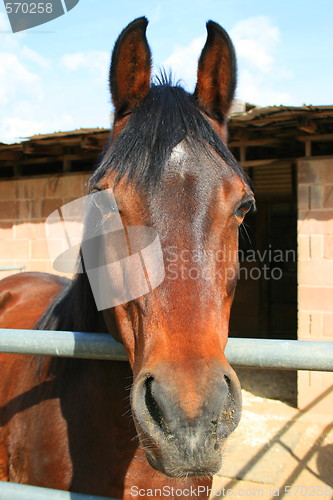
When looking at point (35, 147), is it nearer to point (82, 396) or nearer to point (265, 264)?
point (82, 396)

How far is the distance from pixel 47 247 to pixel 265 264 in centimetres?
524

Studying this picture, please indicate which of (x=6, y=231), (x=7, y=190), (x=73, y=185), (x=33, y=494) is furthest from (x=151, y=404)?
(x=7, y=190)

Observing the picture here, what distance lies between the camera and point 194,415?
94 cm

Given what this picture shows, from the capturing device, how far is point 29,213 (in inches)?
258

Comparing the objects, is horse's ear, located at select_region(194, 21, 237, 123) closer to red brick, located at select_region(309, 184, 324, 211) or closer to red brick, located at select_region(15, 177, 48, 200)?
red brick, located at select_region(309, 184, 324, 211)

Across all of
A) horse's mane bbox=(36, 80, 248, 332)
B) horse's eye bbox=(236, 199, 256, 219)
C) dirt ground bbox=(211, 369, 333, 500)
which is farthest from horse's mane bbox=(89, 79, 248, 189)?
dirt ground bbox=(211, 369, 333, 500)

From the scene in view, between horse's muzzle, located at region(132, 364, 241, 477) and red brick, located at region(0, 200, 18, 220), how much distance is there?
20.4 feet

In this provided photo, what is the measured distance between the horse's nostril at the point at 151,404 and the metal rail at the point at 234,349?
0.67 ft

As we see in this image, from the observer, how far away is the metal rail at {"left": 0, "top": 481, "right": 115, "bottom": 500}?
3.38 ft

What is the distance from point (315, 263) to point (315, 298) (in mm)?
465

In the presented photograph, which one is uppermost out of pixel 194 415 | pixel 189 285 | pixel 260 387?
pixel 189 285

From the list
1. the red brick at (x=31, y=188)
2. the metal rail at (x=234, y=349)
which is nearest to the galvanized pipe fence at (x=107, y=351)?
the metal rail at (x=234, y=349)

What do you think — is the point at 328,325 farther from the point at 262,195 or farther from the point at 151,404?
the point at 151,404

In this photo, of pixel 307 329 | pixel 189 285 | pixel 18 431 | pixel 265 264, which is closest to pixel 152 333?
pixel 189 285
